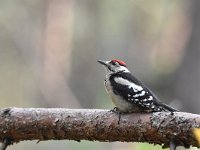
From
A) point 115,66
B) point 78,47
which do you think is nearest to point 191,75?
point 115,66

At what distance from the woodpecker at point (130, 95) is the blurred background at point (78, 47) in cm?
679

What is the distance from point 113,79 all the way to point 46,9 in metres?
11.4

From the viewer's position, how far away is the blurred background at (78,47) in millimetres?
14336

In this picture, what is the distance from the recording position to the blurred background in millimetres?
14336

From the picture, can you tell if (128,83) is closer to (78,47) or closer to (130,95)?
(130,95)

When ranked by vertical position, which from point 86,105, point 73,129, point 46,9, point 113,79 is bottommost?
point 73,129

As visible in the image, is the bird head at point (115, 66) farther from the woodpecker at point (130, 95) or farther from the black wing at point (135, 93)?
the black wing at point (135, 93)

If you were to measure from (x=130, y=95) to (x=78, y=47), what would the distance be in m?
14.3

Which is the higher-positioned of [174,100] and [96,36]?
[96,36]

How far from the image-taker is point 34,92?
16484 mm

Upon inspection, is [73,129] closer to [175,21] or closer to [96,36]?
[175,21]

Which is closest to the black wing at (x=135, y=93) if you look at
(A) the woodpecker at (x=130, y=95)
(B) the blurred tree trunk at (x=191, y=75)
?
(A) the woodpecker at (x=130, y=95)

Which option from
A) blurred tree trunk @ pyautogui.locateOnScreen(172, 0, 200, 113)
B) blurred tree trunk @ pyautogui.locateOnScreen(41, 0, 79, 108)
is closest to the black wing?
blurred tree trunk @ pyautogui.locateOnScreen(172, 0, 200, 113)

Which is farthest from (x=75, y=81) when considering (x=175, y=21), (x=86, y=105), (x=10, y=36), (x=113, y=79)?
(x=113, y=79)
